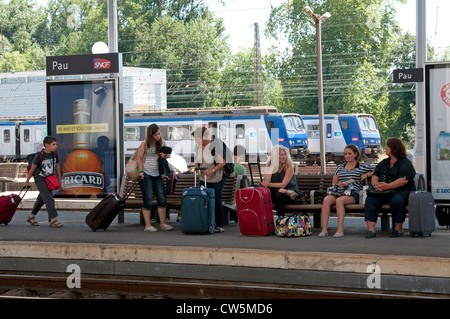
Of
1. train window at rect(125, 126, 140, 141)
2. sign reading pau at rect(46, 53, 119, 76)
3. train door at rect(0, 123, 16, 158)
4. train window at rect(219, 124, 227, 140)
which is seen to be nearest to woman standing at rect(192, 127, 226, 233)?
sign reading pau at rect(46, 53, 119, 76)

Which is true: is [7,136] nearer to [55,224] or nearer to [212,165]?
[55,224]

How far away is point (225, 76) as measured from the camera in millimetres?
59844

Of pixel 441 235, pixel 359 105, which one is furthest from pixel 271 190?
pixel 359 105

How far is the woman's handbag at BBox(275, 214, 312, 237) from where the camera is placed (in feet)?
29.5

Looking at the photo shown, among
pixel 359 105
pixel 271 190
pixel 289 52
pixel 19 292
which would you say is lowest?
pixel 19 292

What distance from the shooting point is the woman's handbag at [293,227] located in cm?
900

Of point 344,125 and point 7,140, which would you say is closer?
point 344,125

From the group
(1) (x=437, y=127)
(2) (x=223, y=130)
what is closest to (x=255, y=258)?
(1) (x=437, y=127)

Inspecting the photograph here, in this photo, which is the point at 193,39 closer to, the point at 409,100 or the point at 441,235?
the point at 409,100

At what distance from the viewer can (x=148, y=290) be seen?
7875mm

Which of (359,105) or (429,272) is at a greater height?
(359,105)

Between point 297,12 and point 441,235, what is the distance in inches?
1912

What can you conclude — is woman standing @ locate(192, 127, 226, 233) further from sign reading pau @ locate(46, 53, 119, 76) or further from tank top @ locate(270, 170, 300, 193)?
sign reading pau @ locate(46, 53, 119, 76)

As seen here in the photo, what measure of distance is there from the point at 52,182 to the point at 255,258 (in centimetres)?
454
